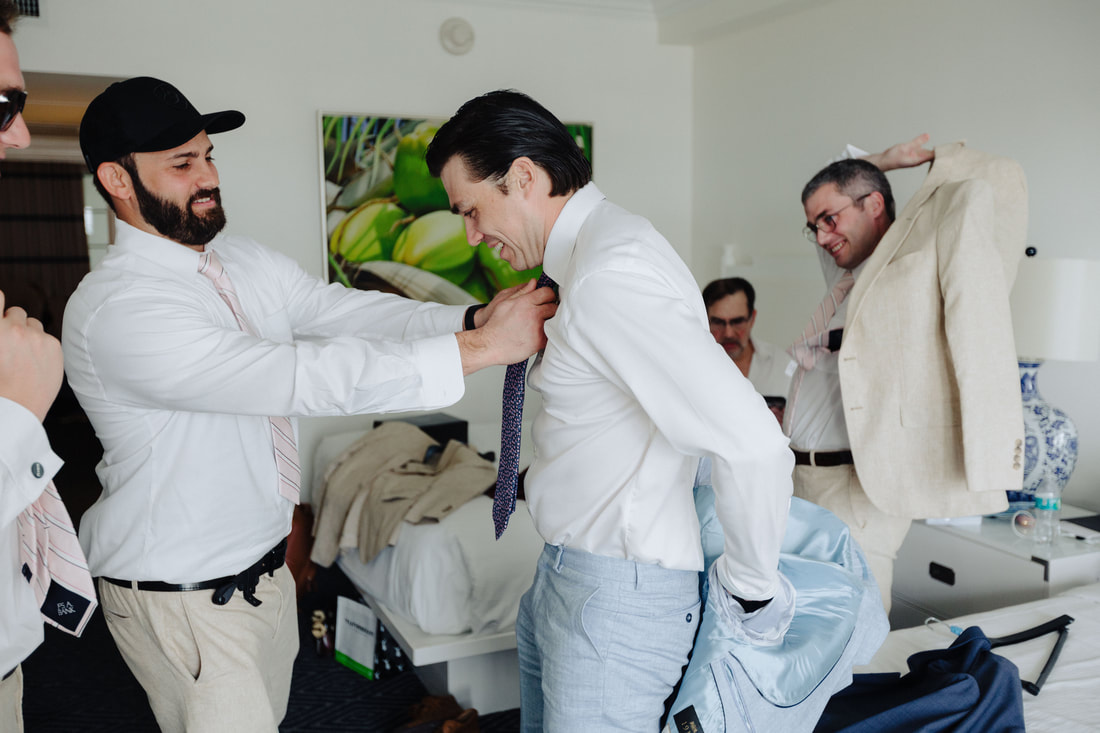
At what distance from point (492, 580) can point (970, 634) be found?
1435 mm

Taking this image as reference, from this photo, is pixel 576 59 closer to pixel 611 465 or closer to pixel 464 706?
pixel 464 706

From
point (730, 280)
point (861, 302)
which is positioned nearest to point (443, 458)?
point (730, 280)

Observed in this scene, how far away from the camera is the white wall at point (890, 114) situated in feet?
10.3

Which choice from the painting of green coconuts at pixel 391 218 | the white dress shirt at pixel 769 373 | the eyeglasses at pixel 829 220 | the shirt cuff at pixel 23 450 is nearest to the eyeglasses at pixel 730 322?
the white dress shirt at pixel 769 373

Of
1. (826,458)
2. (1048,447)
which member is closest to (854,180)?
(826,458)

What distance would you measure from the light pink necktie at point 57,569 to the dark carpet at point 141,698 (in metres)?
1.73

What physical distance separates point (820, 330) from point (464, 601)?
1.43 meters

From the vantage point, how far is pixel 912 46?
382 centimetres

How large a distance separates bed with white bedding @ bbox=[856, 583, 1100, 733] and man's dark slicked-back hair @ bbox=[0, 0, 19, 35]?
84.3 inches

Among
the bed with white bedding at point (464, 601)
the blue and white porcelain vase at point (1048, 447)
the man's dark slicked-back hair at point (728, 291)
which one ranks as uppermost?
the man's dark slicked-back hair at point (728, 291)

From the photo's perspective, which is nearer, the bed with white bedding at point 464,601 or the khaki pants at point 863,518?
the khaki pants at point 863,518

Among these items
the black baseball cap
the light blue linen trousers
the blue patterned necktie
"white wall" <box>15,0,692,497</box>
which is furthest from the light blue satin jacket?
"white wall" <box>15,0,692,497</box>

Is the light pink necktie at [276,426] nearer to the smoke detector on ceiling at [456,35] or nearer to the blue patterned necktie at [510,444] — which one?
the blue patterned necktie at [510,444]

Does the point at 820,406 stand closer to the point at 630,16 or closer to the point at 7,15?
the point at 7,15
